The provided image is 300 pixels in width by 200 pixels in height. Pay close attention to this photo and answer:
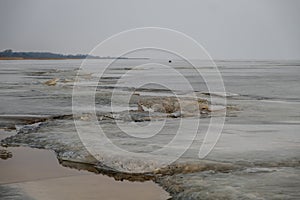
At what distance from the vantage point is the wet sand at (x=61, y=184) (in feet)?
19.6

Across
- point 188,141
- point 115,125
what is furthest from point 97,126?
point 188,141

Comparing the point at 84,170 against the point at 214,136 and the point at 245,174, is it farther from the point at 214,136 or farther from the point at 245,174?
the point at 214,136

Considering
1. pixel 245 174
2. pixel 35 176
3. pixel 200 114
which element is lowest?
pixel 35 176

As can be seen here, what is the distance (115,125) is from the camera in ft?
40.5

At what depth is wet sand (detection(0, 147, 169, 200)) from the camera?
5961 millimetres

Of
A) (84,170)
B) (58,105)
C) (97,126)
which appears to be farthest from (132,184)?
(58,105)

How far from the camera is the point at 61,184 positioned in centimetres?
651

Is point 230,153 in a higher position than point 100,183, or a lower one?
higher

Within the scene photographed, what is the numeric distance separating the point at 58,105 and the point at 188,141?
10165 mm

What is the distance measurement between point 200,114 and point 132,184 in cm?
847

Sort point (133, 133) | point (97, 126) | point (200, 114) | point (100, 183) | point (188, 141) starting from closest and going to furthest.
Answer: point (100, 183) < point (188, 141) < point (133, 133) < point (97, 126) < point (200, 114)

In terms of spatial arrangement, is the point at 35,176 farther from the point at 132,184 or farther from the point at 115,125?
the point at 115,125

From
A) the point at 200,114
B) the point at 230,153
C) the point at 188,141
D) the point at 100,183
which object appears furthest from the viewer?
the point at 200,114

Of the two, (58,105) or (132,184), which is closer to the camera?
(132,184)
